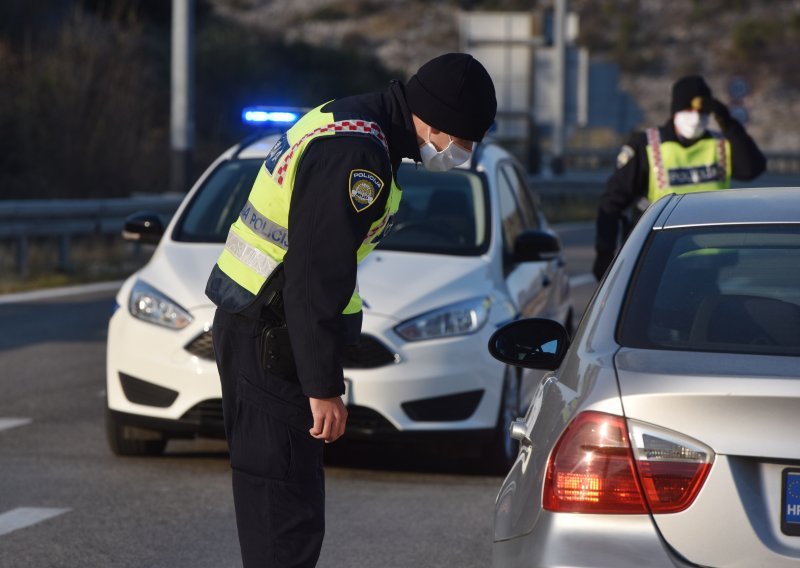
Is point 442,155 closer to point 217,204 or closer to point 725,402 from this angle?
point 725,402

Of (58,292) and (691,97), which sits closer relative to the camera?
(691,97)

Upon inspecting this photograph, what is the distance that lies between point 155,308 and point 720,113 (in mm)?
3012

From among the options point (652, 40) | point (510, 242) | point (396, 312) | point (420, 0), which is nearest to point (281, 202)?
point (396, 312)

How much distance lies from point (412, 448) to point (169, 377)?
1.46 meters

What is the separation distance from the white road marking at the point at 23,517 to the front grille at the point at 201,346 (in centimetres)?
96

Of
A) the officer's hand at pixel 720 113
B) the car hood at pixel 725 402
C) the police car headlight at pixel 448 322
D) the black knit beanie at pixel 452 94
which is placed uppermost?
the black knit beanie at pixel 452 94

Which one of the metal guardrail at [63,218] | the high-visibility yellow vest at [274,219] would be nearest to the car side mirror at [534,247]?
the high-visibility yellow vest at [274,219]

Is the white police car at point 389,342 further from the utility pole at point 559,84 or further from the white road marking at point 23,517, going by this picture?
the utility pole at point 559,84

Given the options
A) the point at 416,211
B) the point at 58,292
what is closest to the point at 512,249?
the point at 416,211

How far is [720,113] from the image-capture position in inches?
326

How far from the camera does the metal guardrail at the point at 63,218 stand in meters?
15.5

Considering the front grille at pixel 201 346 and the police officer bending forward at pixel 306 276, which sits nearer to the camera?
the police officer bending forward at pixel 306 276

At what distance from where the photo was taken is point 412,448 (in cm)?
803

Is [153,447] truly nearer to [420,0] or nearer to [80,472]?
[80,472]
